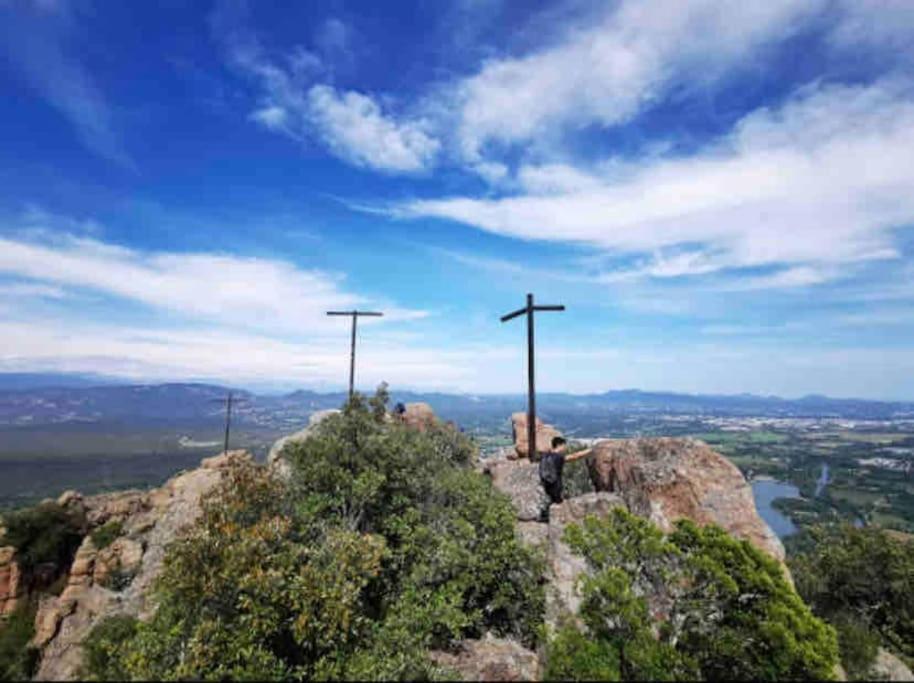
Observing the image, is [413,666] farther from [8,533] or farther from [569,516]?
[8,533]

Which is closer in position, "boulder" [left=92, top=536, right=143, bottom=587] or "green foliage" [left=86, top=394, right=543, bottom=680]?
"green foliage" [left=86, top=394, right=543, bottom=680]

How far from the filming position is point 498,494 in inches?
802

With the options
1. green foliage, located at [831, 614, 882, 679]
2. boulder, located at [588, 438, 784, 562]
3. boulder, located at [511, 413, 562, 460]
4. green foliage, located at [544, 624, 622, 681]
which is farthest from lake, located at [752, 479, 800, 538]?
green foliage, located at [544, 624, 622, 681]

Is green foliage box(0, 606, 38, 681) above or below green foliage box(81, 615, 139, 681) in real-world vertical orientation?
below

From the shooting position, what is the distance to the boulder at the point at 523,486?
2009 centimetres

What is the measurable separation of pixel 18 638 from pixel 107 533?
8830 mm

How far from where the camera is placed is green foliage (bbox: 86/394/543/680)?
12266mm

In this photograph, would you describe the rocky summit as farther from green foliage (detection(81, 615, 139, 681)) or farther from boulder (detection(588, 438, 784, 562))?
boulder (detection(588, 438, 784, 562))

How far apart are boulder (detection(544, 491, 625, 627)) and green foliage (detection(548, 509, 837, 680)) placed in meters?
1.34

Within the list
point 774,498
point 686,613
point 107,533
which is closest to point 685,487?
point 686,613

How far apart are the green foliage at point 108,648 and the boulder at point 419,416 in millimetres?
19654

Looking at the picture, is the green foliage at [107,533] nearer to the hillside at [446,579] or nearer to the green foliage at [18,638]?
the green foliage at [18,638]

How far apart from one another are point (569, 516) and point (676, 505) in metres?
4.09

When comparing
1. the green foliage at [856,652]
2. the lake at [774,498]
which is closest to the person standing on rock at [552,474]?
the green foliage at [856,652]
